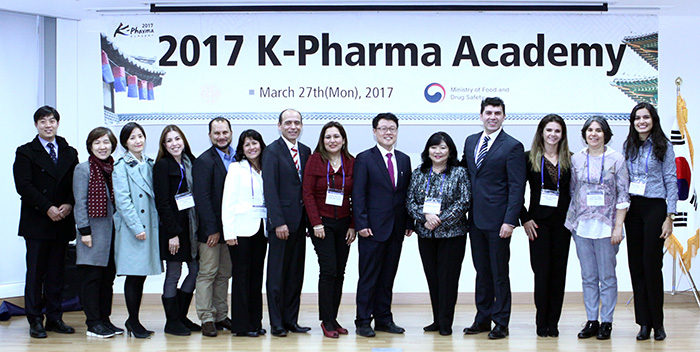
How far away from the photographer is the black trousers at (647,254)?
417 centimetres

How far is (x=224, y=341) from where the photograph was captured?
4289 millimetres

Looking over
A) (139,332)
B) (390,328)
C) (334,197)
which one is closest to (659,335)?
(390,328)

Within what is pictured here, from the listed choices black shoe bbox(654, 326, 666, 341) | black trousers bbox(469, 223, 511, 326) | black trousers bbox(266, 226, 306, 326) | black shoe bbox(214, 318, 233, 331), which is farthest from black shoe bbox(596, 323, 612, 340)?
black shoe bbox(214, 318, 233, 331)

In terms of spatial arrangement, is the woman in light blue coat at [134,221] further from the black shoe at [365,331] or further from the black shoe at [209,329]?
the black shoe at [365,331]

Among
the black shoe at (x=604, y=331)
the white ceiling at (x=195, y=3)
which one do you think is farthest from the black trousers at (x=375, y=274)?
the white ceiling at (x=195, y=3)

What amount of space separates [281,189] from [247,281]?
662 mm

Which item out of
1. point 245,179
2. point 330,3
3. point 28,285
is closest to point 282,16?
point 330,3

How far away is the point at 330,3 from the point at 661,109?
3169mm

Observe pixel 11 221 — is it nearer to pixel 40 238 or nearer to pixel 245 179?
pixel 40 238

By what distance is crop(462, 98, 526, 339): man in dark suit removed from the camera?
13.8 feet

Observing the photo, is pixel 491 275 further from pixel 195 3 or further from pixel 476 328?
pixel 195 3

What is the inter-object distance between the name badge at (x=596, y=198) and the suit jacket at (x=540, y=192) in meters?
0.15

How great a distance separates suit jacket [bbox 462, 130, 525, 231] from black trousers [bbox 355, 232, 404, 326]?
1.94ft

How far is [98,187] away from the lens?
4344mm
